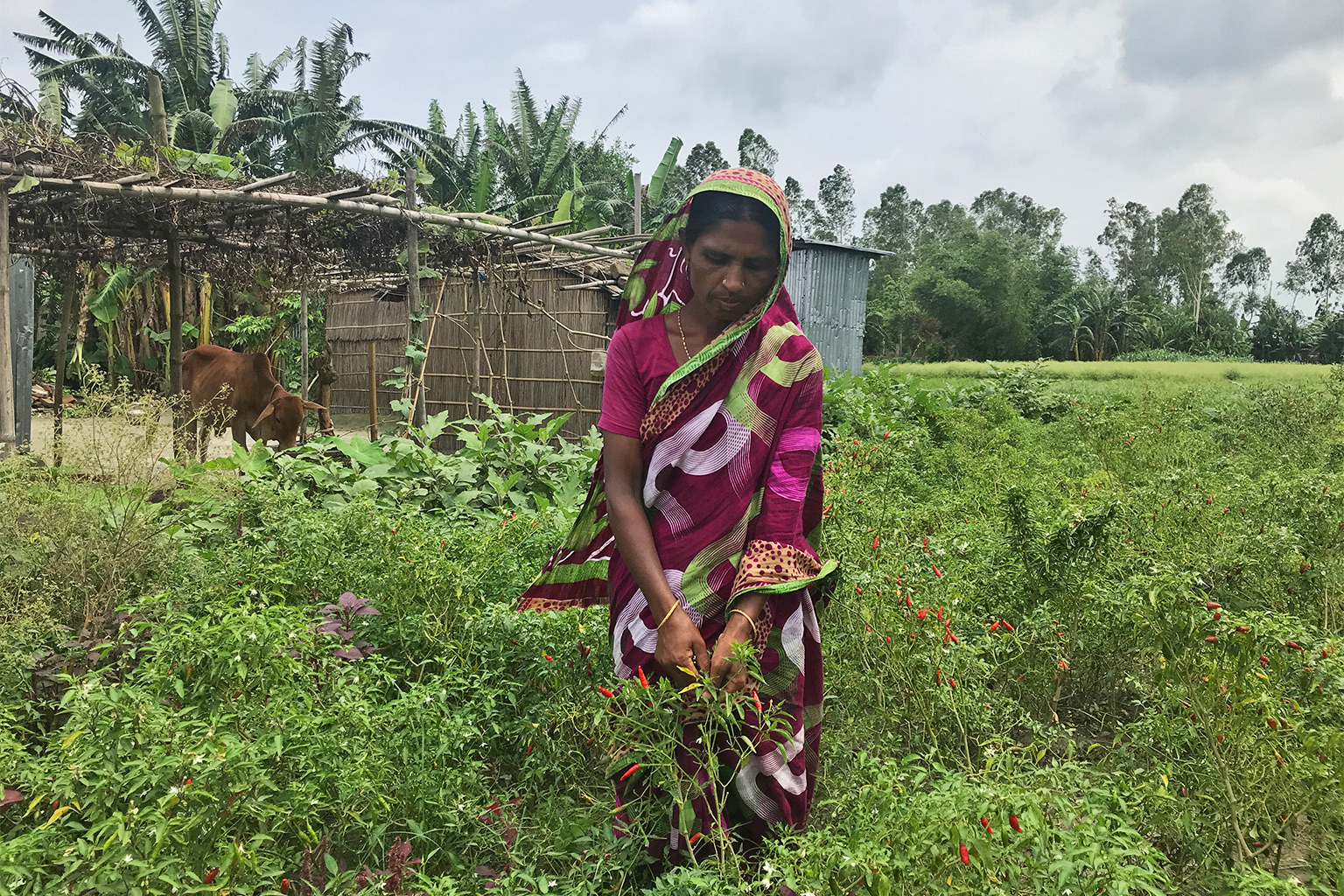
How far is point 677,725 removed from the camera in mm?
1737

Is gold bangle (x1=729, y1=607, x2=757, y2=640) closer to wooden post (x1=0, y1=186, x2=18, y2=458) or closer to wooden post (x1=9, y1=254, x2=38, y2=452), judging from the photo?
wooden post (x1=0, y1=186, x2=18, y2=458)

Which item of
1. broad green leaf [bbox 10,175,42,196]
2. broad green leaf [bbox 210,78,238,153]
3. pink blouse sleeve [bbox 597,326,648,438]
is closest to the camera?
pink blouse sleeve [bbox 597,326,648,438]

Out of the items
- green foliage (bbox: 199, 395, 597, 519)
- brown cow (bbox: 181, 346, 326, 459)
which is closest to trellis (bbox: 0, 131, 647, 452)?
brown cow (bbox: 181, 346, 326, 459)

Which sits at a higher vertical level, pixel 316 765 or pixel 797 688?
pixel 797 688

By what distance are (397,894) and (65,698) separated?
31.6 inches

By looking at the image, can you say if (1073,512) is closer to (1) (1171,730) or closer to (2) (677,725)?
(1) (1171,730)

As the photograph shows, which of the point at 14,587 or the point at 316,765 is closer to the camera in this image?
the point at 316,765

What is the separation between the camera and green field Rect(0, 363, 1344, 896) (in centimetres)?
164

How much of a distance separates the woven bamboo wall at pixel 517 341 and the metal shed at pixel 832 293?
7473 mm

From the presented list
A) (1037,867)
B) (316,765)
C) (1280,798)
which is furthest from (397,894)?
(1280,798)

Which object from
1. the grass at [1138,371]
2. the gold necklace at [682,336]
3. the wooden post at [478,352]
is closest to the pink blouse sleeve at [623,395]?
the gold necklace at [682,336]

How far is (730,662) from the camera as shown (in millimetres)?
1805

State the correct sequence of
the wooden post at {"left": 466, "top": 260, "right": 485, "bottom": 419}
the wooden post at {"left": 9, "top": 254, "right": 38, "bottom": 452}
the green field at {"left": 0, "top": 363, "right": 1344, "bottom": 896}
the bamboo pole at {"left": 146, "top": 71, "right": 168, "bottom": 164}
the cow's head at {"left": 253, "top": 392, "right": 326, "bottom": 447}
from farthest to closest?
the wooden post at {"left": 466, "top": 260, "right": 485, "bottom": 419}
the bamboo pole at {"left": 146, "top": 71, "right": 168, "bottom": 164}
the wooden post at {"left": 9, "top": 254, "right": 38, "bottom": 452}
the cow's head at {"left": 253, "top": 392, "right": 326, "bottom": 447}
the green field at {"left": 0, "top": 363, "right": 1344, "bottom": 896}

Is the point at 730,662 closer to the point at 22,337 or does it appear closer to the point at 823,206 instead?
the point at 22,337
